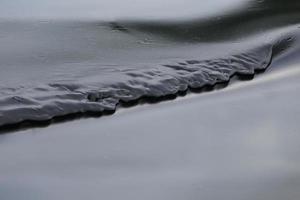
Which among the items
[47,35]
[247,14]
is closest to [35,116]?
[47,35]

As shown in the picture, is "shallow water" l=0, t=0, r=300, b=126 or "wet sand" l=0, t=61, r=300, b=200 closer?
"wet sand" l=0, t=61, r=300, b=200

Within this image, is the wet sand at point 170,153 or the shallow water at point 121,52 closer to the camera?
the wet sand at point 170,153

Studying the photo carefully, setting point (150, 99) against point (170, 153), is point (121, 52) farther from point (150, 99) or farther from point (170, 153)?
point (170, 153)

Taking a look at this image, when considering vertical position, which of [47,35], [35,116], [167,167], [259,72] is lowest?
[167,167]

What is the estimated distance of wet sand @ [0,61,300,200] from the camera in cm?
165

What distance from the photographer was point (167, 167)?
175cm

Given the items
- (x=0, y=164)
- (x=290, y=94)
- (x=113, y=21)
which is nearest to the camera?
(x=0, y=164)

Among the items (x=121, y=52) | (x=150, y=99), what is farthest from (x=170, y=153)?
(x=121, y=52)

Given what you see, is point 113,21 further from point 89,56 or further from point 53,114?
point 53,114

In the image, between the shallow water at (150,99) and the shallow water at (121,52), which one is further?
the shallow water at (121,52)

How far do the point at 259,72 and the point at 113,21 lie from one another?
60 centimetres

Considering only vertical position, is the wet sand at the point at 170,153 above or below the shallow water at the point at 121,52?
below

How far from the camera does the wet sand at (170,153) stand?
1.65 m

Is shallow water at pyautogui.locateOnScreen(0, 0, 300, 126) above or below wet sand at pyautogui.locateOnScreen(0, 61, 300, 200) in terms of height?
above
